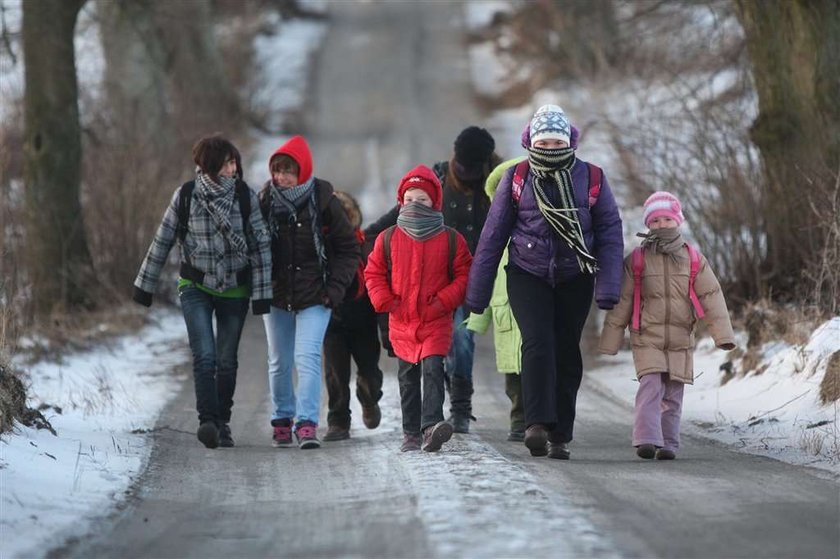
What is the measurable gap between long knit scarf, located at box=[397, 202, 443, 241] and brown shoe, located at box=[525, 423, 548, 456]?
1.30 meters

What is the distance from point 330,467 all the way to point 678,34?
15143 mm

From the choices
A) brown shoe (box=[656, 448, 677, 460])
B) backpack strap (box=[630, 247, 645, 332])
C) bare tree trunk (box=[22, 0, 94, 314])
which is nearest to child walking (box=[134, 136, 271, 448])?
backpack strap (box=[630, 247, 645, 332])

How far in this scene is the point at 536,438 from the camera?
27.5 ft

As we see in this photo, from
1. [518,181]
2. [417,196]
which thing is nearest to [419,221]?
[417,196]

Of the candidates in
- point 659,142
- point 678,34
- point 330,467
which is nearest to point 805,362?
point 330,467

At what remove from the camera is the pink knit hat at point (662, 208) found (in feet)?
29.0

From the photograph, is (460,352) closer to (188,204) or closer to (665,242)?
(665,242)

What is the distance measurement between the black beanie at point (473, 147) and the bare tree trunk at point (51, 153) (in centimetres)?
790

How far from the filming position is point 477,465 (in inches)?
306

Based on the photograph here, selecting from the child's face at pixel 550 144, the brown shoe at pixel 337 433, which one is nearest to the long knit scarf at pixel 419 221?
the child's face at pixel 550 144

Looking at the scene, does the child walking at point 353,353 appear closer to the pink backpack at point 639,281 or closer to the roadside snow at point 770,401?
the pink backpack at point 639,281

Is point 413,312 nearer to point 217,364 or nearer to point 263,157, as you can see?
point 217,364

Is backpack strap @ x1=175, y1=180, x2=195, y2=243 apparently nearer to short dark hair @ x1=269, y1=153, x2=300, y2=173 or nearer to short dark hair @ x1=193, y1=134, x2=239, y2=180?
short dark hair @ x1=193, y1=134, x2=239, y2=180

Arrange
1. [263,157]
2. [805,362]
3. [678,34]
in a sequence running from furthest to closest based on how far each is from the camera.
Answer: [263,157]
[678,34]
[805,362]
